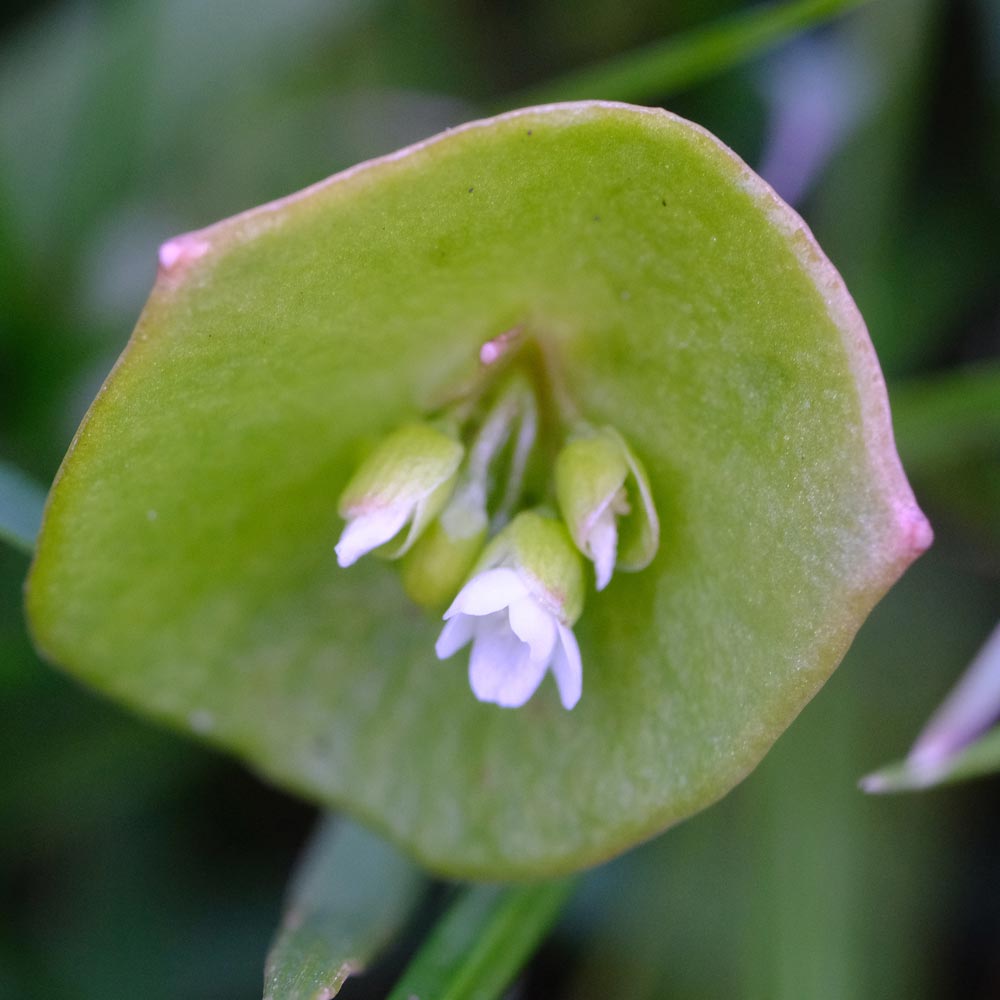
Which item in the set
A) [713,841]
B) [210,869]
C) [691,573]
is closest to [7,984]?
[210,869]

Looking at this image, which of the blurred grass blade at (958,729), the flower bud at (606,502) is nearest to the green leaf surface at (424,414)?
the flower bud at (606,502)

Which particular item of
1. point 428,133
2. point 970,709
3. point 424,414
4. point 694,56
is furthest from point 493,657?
point 428,133

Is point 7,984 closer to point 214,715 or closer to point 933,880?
point 214,715

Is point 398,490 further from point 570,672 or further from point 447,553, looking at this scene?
point 570,672

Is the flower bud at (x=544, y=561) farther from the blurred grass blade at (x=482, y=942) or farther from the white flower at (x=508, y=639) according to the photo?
the blurred grass blade at (x=482, y=942)

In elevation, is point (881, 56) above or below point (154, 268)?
below
